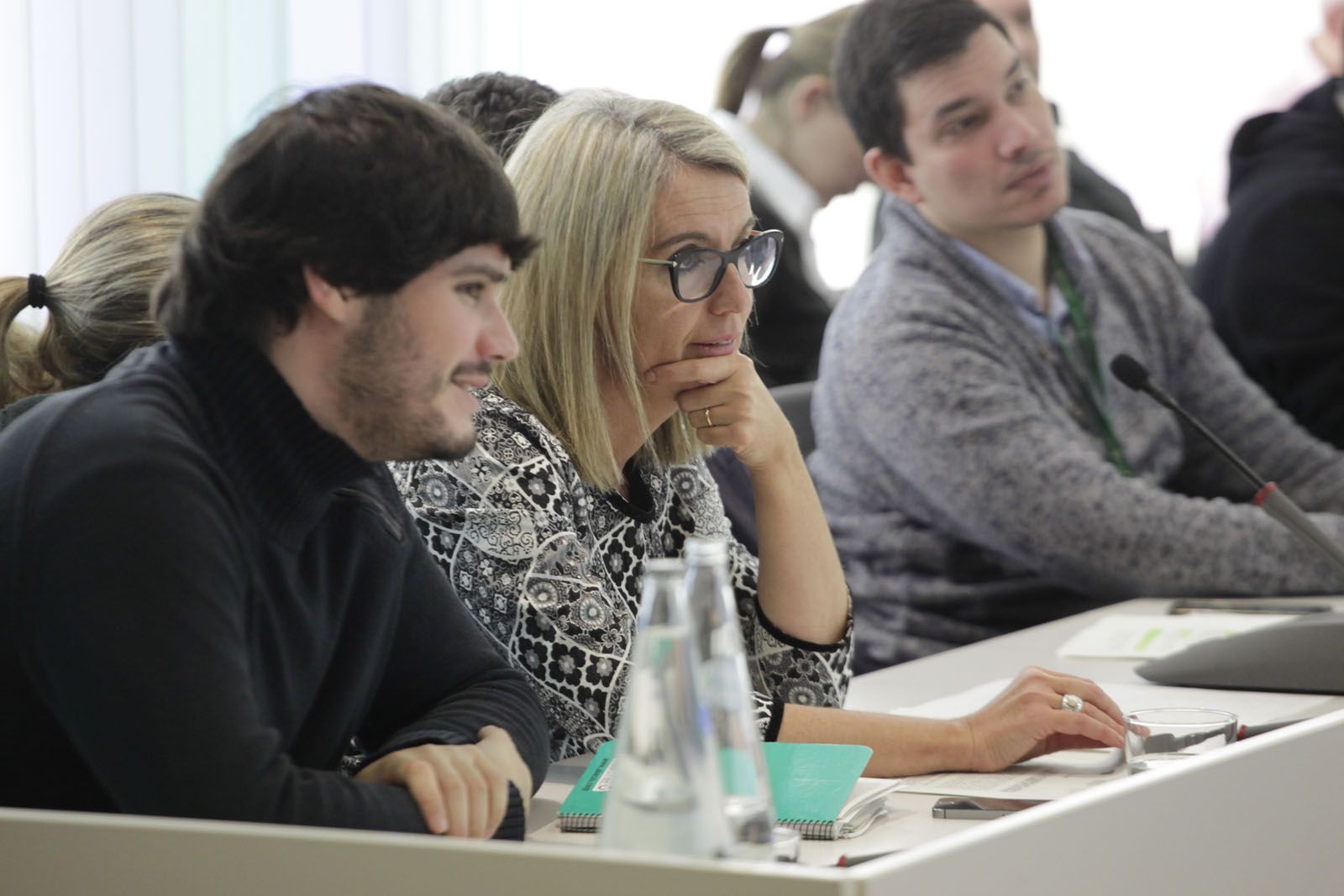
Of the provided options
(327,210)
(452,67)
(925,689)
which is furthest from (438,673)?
(452,67)

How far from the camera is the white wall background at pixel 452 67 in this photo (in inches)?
91.0

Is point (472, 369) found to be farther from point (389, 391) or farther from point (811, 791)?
point (811, 791)

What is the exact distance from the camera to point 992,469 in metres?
2.12

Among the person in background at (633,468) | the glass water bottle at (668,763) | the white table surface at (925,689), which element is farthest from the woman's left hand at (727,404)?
the glass water bottle at (668,763)

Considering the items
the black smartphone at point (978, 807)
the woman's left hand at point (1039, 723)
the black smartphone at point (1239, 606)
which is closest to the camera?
the black smartphone at point (978, 807)

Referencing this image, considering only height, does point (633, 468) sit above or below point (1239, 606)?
above

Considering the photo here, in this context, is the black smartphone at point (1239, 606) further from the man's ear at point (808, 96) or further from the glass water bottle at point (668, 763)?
the man's ear at point (808, 96)

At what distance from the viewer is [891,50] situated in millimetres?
2379

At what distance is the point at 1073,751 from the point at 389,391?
2.24ft

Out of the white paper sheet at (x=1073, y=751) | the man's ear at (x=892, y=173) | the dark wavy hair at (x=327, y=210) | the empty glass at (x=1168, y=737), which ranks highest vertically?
the dark wavy hair at (x=327, y=210)

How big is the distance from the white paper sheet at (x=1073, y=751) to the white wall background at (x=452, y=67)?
0.70m

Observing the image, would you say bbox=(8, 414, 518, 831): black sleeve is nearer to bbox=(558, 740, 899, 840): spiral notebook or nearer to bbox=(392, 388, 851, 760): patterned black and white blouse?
bbox=(558, 740, 899, 840): spiral notebook

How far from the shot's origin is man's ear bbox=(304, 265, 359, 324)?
3.13ft

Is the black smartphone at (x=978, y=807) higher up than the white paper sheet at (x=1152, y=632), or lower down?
higher up
